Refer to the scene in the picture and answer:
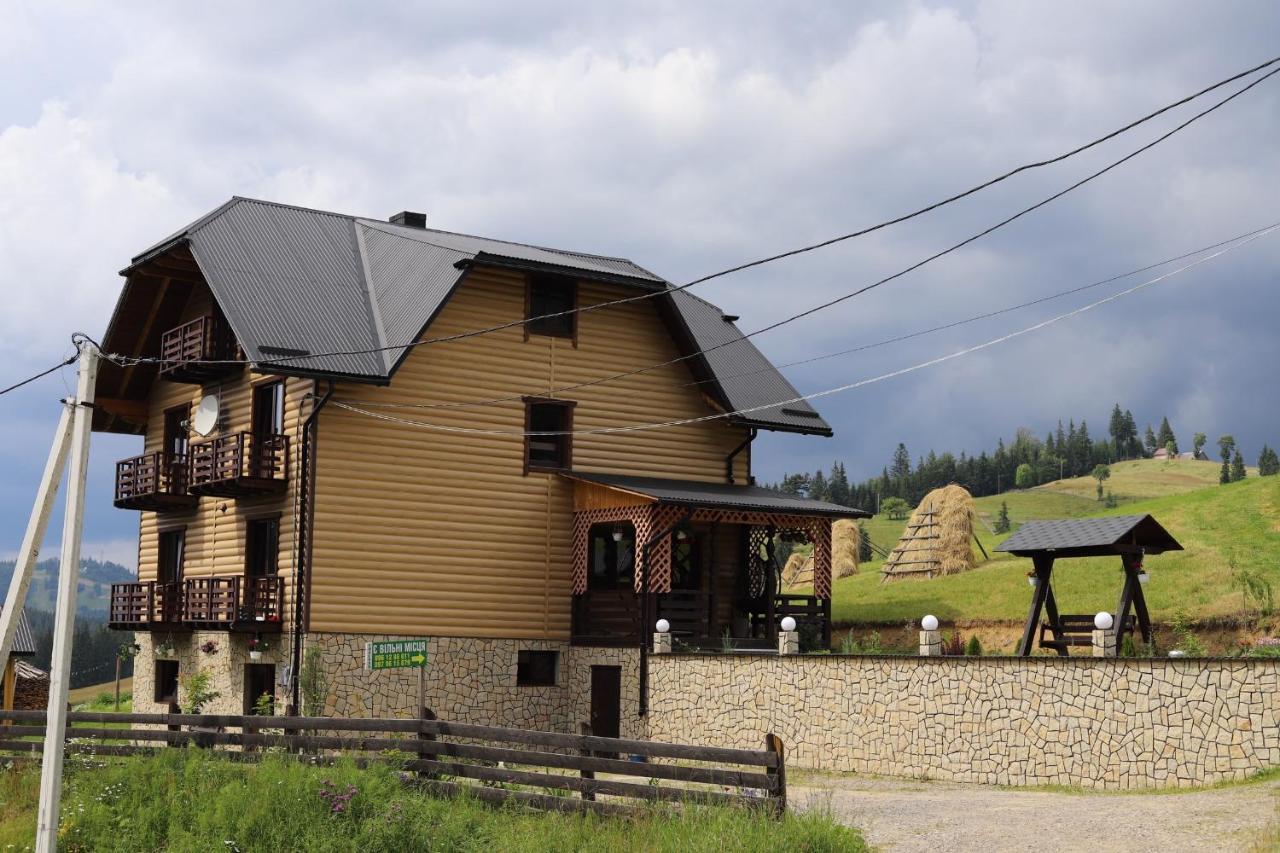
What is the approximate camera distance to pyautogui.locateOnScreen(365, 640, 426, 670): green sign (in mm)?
19562

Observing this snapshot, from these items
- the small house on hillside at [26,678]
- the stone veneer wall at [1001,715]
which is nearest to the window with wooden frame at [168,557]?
the stone veneer wall at [1001,715]

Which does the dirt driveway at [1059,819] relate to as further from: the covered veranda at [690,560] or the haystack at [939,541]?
the haystack at [939,541]

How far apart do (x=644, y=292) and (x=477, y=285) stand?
12.5ft

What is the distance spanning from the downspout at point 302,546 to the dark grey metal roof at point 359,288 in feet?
3.79

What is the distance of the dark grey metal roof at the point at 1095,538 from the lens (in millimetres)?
21344

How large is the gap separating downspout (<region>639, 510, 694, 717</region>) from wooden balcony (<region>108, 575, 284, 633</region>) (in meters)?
A: 6.71

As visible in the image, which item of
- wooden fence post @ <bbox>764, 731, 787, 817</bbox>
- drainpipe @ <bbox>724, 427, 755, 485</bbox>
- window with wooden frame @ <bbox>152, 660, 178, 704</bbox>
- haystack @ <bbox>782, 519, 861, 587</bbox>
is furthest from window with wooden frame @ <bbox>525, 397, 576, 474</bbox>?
haystack @ <bbox>782, 519, 861, 587</bbox>

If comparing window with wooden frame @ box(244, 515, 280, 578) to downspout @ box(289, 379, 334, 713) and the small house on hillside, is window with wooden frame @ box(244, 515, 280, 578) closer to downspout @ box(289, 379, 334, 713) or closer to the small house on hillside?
downspout @ box(289, 379, 334, 713)

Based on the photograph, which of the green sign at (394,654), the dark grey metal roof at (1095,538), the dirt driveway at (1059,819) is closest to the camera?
the dirt driveway at (1059,819)

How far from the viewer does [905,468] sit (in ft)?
433

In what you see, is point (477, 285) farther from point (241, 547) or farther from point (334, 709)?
point (334, 709)

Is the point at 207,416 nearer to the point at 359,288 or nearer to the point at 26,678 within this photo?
the point at 359,288

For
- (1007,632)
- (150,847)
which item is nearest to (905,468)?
(1007,632)

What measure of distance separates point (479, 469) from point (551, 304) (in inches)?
156
